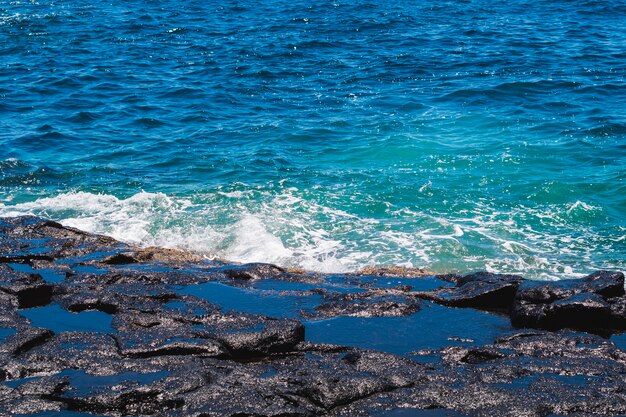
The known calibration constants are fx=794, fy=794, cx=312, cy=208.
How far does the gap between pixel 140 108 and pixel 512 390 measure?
1769 cm

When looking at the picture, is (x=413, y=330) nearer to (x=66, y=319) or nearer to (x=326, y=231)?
(x=66, y=319)

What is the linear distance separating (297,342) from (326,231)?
681cm

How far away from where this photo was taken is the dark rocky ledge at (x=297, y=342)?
759cm

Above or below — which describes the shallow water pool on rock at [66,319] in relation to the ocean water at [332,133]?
above

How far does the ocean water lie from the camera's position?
1566 cm

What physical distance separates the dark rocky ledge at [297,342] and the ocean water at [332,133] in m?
3.32

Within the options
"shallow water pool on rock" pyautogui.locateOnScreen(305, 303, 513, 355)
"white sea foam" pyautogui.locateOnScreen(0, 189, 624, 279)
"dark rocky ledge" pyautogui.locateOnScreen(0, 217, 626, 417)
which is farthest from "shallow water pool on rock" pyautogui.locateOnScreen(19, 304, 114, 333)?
"white sea foam" pyautogui.locateOnScreen(0, 189, 624, 279)

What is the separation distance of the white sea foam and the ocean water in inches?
2.2

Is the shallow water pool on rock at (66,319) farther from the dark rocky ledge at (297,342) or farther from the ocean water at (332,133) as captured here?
the ocean water at (332,133)

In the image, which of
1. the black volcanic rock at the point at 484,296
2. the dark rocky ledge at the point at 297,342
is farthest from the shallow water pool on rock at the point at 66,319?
the black volcanic rock at the point at 484,296

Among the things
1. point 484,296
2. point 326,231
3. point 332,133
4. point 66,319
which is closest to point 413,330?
point 484,296

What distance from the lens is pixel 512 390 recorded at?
787 centimetres

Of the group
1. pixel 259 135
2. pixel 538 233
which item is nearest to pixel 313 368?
pixel 538 233

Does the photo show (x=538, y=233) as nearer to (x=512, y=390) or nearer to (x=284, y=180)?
(x=284, y=180)
